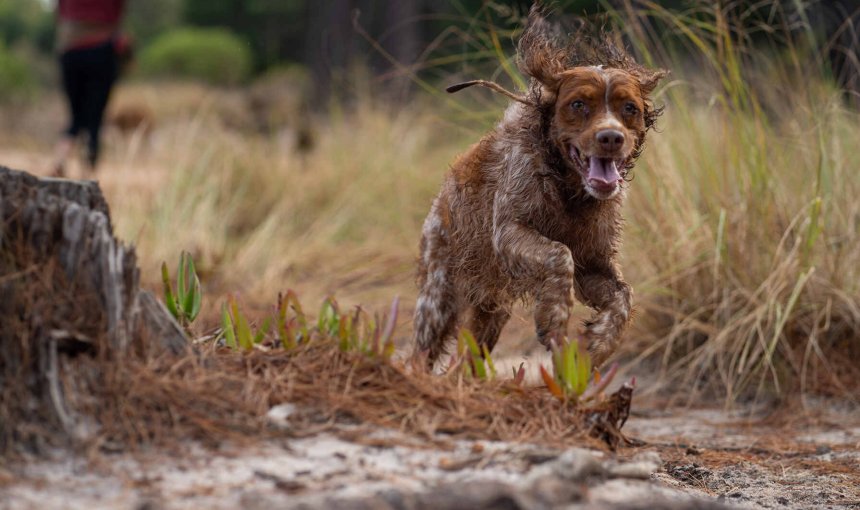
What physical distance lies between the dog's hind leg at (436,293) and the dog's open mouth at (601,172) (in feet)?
2.96

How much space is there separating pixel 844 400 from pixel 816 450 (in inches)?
40.4

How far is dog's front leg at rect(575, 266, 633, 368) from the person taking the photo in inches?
157

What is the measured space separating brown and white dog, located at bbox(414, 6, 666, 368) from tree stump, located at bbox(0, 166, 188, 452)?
1.02 meters

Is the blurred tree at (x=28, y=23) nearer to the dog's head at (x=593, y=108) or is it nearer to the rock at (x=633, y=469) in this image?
the dog's head at (x=593, y=108)

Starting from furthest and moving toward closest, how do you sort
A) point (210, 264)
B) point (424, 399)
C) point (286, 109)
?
point (286, 109), point (210, 264), point (424, 399)

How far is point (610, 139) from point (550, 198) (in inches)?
16.3

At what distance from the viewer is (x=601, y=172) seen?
3.94m

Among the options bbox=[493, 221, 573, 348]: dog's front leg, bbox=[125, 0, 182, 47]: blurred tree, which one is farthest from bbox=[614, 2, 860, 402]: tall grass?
bbox=[125, 0, 182, 47]: blurred tree

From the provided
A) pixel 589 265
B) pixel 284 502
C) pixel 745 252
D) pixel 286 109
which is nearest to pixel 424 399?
pixel 284 502

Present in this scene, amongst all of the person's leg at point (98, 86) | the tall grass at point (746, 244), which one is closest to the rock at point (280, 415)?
the tall grass at point (746, 244)

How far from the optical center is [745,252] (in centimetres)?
612

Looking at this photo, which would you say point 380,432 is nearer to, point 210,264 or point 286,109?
point 210,264

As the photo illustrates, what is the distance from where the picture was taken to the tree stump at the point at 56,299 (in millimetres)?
3057

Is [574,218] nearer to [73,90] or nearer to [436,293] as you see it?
[436,293]
